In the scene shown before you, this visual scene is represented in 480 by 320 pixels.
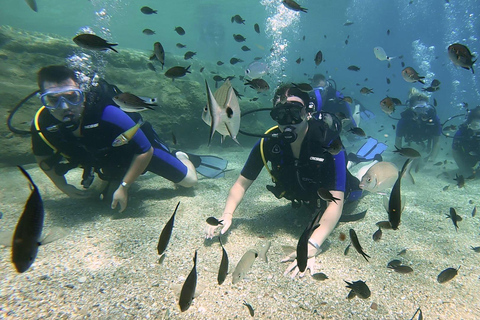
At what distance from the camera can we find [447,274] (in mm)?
2416

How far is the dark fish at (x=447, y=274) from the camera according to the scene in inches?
94.6

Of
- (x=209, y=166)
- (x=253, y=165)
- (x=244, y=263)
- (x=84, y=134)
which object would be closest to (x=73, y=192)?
(x=84, y=134)

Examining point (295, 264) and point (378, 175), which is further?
point (378, 175)

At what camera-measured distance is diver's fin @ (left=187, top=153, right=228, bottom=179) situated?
6.61 meters

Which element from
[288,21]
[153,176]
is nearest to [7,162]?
[153,176]

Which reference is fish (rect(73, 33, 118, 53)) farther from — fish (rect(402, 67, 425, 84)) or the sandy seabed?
fish (rect(402, 67, 425, 84))

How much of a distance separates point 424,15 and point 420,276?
71531 mm

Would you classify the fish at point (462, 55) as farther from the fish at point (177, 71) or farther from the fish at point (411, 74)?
the fish at point (177, 71)

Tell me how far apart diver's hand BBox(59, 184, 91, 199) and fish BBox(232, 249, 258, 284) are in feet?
10.8

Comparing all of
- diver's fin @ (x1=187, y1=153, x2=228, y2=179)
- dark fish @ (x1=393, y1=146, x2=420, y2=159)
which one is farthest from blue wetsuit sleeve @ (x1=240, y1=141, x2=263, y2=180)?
diver's fin @ (x1=187, y1=153, x2=228, y2=179)

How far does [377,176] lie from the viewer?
10.1 ft

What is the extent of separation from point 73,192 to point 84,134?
4.16ft

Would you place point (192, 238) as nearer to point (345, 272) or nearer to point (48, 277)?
point (48, 277)

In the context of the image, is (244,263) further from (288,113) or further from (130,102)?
(130,102)
